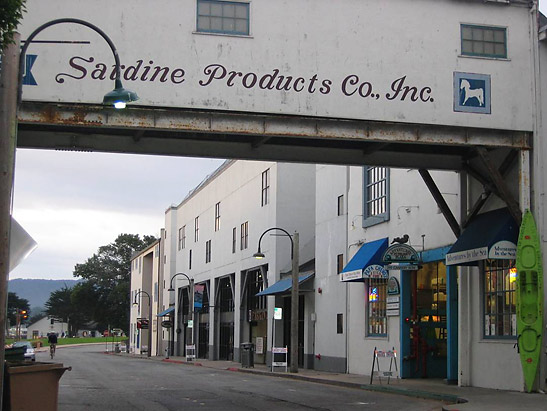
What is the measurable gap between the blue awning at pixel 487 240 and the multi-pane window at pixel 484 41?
375 cm

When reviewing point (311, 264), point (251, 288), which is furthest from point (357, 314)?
point (251, 288)

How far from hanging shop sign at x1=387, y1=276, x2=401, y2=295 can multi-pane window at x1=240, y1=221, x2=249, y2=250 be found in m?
19.8

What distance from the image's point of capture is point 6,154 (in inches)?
463

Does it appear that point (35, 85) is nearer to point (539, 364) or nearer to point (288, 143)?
point (288, 143)

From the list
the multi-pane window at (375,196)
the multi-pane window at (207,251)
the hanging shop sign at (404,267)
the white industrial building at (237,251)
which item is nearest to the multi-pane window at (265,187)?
the white industrial building at (237,251)

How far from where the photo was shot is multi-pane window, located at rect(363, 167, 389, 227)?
2730 cm

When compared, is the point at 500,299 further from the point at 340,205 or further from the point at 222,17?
the point at 340,205

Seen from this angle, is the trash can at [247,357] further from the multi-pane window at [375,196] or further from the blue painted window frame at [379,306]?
the multi-pane window at [375,196]

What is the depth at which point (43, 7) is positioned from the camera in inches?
700

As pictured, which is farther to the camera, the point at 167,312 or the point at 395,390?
the point at 167,312

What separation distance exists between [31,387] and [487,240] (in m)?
11.3

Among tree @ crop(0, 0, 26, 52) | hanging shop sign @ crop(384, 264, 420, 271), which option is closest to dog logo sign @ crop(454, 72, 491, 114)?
hanging shop sign @ crop(384, 264, 420, 271)

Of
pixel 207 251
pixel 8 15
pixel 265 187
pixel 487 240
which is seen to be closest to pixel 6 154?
pixel 8 15

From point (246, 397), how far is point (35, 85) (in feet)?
28.1
